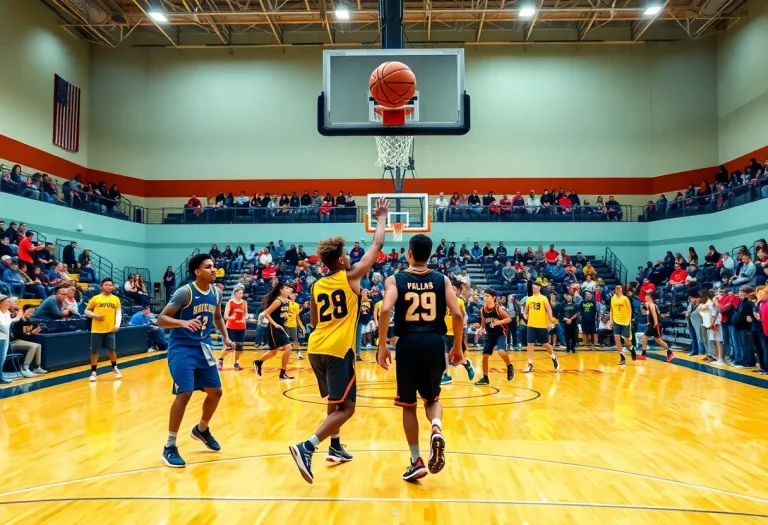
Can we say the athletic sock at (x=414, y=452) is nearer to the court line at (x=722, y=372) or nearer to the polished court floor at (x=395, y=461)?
the polished court floor at (x=395, y=461)

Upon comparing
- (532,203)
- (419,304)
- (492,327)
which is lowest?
(492,327)

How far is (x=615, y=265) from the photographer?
24438 mm

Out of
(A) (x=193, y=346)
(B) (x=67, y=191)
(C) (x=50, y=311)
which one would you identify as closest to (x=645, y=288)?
(C) (x=50, y=311)

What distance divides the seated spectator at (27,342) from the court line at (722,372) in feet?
43.1

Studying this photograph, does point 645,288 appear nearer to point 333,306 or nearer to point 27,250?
point 333,306

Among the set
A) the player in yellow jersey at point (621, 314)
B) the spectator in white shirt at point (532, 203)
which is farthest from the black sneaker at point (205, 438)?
the spectator in white shirt at point (532, 203)

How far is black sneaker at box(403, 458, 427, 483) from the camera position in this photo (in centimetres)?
485

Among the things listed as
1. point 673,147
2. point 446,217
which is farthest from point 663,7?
point 446,217

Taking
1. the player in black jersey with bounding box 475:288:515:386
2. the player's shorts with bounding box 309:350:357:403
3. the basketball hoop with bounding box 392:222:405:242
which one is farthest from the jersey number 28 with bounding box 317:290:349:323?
the basketball hoop with bounding box 392:222:405:242

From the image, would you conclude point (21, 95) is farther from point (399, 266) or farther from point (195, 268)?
point (195, 268)

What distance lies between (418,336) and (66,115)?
23.9 metres

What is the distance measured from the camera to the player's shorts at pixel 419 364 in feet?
15.8

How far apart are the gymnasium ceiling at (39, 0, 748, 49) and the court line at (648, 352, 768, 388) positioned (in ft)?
44.8

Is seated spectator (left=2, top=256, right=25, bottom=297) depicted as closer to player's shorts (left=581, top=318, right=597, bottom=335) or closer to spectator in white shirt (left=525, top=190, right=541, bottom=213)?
player's shorts (left=581, top=318, right=597, bottom=335)
